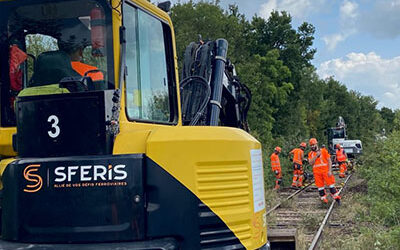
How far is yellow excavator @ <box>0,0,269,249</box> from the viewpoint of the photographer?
3.62 meters

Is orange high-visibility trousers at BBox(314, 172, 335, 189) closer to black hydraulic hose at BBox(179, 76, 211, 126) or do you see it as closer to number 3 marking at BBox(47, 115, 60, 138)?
black hydraulic hose at BBox(179, 76, 211, 126)

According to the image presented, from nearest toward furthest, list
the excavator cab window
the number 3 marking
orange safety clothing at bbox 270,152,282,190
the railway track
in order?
1. the number 3 marking
2. the excavator cab window
3. the railway track
4. orange safety clothing at bbox 270,152,282,190

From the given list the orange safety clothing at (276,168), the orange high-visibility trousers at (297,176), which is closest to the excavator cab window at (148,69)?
the orange high-visibility trousers at (297,176)

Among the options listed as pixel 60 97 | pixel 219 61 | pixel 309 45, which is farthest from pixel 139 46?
pixel 309 45

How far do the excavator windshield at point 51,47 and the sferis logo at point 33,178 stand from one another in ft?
1.99

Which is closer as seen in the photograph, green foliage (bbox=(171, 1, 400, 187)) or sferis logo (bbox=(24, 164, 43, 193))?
sferis logo (bbox=(24, 164, 43, 193))

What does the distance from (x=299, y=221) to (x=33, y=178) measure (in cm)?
1014

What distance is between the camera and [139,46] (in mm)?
4246

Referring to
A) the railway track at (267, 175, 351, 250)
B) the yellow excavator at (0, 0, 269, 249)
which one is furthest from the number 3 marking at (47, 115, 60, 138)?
the railway track at (267, 175, 351, 250)

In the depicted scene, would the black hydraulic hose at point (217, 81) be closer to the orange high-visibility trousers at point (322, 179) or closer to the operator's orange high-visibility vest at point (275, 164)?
the orange high-visibility trousers at point (322, 179)

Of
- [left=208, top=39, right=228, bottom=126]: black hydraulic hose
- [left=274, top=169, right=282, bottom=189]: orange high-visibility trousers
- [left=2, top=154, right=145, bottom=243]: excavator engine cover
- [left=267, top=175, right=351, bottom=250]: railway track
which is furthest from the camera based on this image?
[left=274, top=169, right=282, bottom=189]: orange high-visibility trousers

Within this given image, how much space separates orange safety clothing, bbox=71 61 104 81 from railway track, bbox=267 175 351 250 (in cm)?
302

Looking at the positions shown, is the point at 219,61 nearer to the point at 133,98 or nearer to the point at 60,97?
the point at 133,98

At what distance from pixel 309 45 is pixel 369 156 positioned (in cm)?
3315
